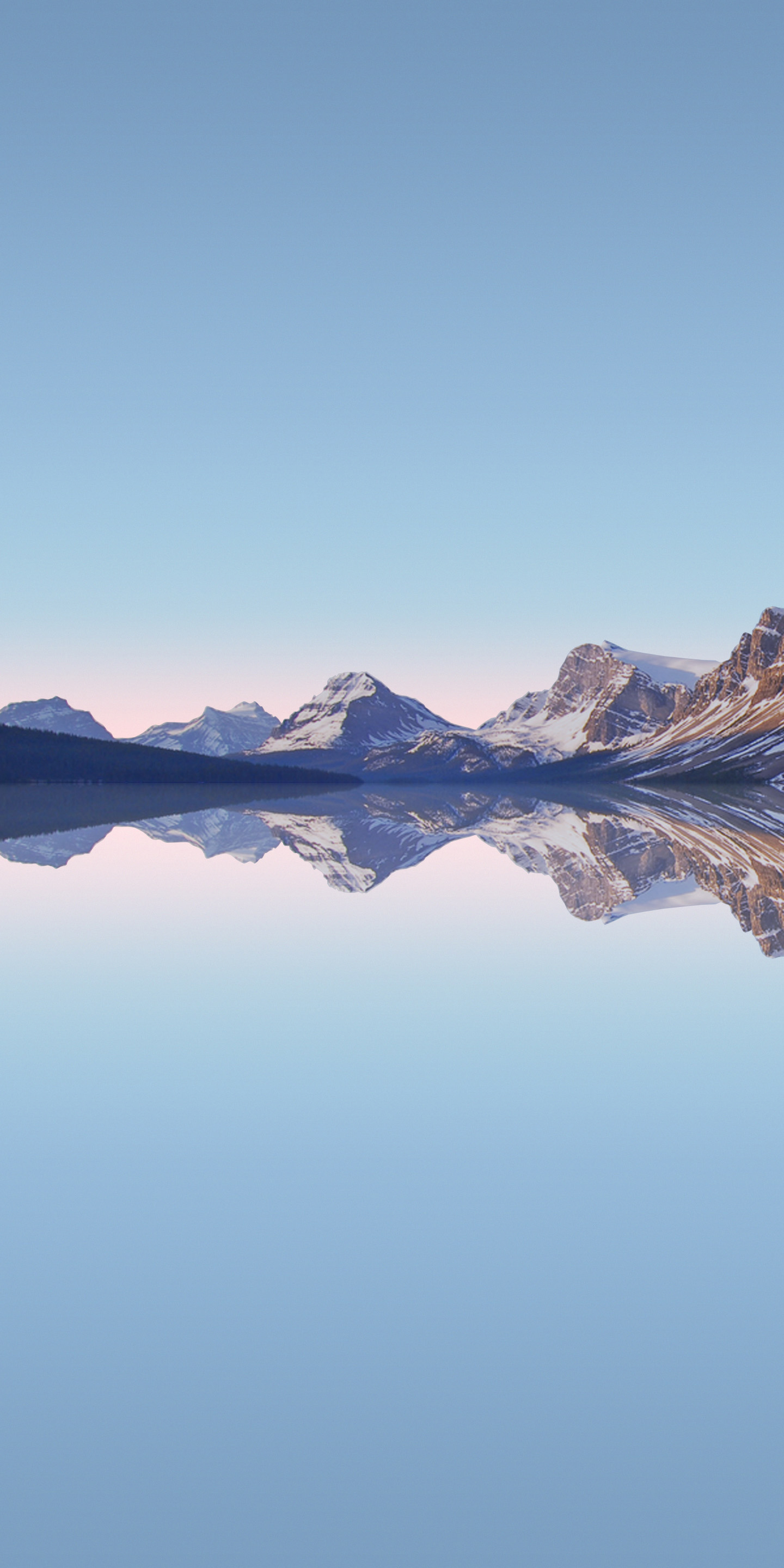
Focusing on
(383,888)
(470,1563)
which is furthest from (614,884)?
(470,1563)

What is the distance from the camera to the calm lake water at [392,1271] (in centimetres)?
549

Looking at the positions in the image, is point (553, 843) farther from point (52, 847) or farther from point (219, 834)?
point (52, 847)

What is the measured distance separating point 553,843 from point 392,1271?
165 ft

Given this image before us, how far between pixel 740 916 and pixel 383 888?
39.4 ft

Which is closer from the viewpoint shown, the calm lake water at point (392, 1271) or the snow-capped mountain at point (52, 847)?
the calm lake water at point (392, 1271)

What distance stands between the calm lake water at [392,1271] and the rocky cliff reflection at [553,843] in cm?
1036

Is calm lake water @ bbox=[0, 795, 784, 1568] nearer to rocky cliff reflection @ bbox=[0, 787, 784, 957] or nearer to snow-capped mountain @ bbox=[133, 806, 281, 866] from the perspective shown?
rocky cliff reflection @ bbox=[0, 787, 784, 957]

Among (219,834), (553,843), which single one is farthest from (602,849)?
(219,834)

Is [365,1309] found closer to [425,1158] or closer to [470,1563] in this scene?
[470,1563]

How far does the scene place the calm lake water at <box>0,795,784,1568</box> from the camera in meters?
5.49

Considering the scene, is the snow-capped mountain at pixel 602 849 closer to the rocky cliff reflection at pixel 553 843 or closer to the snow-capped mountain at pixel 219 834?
the rocky cliff reflection at pixel 553 843

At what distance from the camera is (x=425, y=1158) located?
9.92 metres

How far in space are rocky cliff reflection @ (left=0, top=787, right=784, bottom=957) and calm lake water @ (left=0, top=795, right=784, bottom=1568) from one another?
10364 mm

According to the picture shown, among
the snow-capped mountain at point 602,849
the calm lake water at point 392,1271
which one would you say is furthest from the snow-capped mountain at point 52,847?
the calm lake water at point 392,1271
